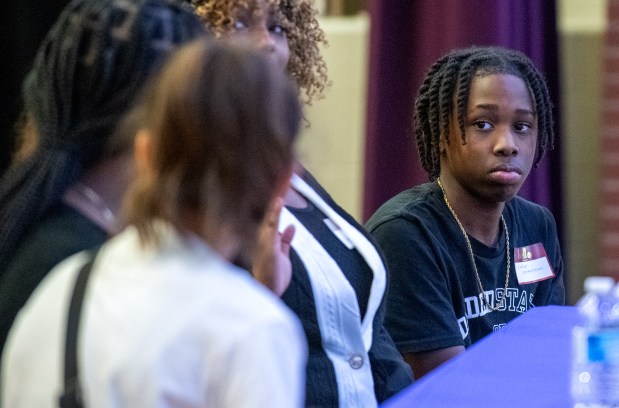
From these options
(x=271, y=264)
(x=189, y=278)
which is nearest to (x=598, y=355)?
(x=271, y=264)

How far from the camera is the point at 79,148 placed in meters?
1.17

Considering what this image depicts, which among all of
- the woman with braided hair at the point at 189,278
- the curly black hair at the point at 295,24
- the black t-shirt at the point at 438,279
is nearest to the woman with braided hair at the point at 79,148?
the woman with braided hair at the point at 189,278

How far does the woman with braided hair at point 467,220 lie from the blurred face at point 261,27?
46 cm

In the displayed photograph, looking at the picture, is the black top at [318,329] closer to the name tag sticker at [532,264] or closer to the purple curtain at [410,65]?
the name tag sticker at [532,264]

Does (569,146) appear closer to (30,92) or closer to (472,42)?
(472,42)

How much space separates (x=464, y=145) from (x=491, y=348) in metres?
0.59

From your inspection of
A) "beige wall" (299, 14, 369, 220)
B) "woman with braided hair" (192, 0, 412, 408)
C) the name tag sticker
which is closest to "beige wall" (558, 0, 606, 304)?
"beige wall" (299, 14, 369, 220)

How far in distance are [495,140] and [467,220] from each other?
20 cm

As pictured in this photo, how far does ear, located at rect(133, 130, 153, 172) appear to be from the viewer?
96cm

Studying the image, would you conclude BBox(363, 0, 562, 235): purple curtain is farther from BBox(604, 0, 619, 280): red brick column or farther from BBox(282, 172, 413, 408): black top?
BBox(282, 172, 413, 408): black top

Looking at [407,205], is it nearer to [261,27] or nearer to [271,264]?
[261,27]

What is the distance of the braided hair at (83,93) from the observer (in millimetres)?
1154

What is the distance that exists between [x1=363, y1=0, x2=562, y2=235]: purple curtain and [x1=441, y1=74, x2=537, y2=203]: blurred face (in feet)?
3.87

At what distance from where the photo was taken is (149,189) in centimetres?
95
